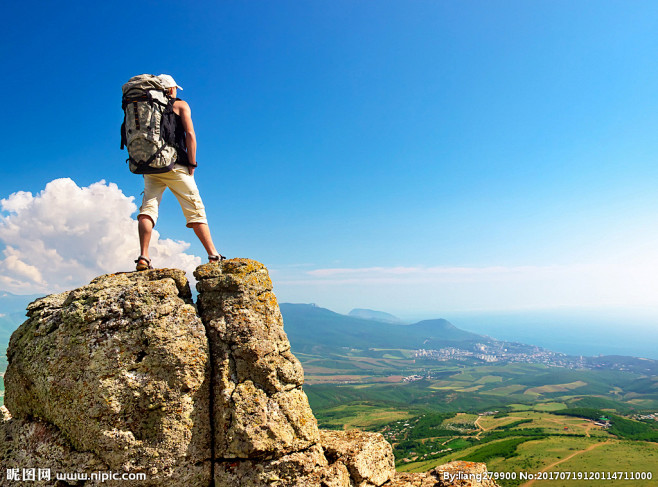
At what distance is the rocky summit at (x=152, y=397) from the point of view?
24.1 ft

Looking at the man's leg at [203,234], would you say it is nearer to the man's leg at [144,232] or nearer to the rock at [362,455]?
the man's leg at [144,232]

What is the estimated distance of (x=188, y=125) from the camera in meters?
9.81

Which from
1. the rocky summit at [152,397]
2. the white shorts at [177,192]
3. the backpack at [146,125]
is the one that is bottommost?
the rocky summit at [152,397]

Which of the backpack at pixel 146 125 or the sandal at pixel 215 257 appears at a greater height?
the backpack at pixel 146 125

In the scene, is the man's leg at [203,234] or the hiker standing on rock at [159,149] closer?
the hiker standing on rock at [159,149]

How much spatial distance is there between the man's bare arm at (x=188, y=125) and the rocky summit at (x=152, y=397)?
12.4 feet

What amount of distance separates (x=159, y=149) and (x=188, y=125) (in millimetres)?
1170

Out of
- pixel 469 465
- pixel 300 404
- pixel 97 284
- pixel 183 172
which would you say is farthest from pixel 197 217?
pixel 469 465

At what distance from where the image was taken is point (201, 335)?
27.4ft

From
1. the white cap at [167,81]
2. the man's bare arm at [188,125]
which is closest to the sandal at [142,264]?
the man's bare arm at [188,125]

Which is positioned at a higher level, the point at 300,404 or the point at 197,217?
the point at 197,217

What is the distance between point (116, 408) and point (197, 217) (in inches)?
205

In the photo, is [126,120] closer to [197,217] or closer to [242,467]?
[197,217]

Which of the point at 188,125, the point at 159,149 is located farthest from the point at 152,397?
the point at 188,125
